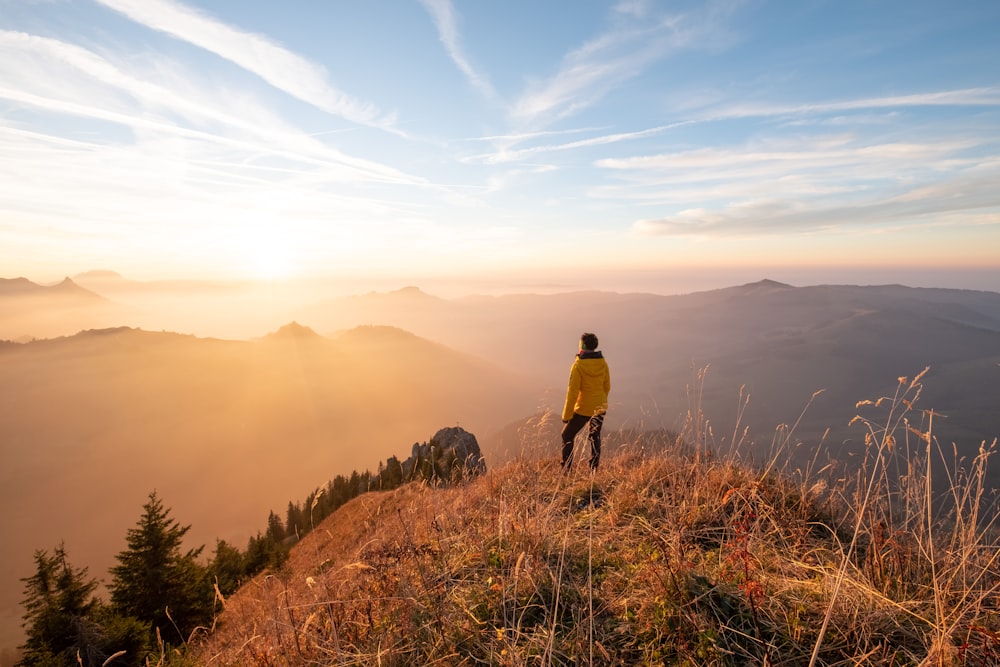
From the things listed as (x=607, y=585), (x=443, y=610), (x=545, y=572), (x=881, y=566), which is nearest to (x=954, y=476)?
(x=881, y=566)

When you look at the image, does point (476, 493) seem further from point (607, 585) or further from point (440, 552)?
point (607, 585)

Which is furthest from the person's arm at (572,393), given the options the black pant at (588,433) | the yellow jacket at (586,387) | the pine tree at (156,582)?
the pine tree at (156,582)

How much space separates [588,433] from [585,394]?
1.02 m

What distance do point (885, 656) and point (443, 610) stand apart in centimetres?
260

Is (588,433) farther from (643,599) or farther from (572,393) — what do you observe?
(643,599)

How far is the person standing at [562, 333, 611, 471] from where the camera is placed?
8.19 m

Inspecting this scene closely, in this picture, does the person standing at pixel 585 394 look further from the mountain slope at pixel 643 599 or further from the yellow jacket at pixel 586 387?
the mountain slope at pixel 643 599

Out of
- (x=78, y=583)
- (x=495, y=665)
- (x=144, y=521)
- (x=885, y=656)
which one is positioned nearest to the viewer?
(x=885, y=656)

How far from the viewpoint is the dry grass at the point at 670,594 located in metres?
2.48

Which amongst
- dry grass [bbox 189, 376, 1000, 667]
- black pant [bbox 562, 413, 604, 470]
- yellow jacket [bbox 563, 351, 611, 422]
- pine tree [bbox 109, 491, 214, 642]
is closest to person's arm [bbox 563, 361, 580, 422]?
yellow jacket [bbox 563, 351, 611, 422]

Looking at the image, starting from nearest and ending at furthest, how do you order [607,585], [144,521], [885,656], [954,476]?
[885,656]
[607,585]
[954,476]
[144,521]

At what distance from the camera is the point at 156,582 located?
25.2m

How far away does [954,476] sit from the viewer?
3.64 metres

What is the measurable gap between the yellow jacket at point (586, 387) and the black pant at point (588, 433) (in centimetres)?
13
